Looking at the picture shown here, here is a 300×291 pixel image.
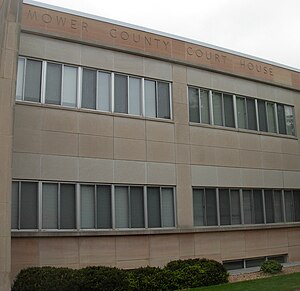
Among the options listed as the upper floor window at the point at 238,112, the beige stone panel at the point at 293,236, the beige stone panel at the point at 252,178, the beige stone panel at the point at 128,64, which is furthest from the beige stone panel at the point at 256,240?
the beige stone panel at the point at 128,64

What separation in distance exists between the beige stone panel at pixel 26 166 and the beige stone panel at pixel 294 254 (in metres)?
11.9

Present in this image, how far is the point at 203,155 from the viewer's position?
18844 mm

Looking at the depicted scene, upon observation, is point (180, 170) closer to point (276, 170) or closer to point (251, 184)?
point (251, 184)

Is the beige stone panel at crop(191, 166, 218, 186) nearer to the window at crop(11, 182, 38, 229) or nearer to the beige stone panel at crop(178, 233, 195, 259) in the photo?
the beige stone panel at crop(178, 233, 195, 259)

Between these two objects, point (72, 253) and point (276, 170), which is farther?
point (276, 170)

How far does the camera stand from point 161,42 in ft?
60.5

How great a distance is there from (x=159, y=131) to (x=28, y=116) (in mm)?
4912

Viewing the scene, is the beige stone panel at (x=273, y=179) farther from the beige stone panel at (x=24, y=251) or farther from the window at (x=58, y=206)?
the beige stone panel at (x=24, y=251)

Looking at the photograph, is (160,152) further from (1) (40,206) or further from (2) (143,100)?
(1) (40,206)

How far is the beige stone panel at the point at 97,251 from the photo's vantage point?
50.3 feet

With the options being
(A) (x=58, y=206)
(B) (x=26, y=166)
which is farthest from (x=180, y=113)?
(B) (x=26, y=166)

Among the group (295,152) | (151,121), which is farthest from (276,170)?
(151,121)

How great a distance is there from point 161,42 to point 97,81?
326 cm

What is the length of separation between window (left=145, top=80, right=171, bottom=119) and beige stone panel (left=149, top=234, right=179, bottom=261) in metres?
4.44
